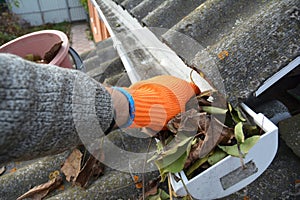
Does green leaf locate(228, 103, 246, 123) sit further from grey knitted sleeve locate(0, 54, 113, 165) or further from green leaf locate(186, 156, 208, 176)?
grey knitted sleeve locate(0, 54, 113, 165)

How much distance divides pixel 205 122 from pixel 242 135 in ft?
0.34

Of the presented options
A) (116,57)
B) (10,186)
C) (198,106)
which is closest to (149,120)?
(198,106)

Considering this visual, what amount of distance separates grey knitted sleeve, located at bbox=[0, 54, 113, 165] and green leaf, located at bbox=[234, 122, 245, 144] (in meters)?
0.35

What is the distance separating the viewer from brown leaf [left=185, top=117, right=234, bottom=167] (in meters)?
0.78

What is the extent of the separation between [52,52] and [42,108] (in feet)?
3.15

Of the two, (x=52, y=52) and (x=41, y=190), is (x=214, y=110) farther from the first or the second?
(x=52, y=52)

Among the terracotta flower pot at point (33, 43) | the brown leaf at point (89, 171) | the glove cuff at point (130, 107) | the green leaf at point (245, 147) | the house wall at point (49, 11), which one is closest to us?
the green leaf at point (245, 147)

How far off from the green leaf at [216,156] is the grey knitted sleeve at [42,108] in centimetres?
31

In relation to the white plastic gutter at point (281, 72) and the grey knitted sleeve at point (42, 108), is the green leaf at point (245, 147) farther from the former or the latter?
the grey knitted sleeve at point (42, 108)

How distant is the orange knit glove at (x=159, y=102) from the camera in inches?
35.3

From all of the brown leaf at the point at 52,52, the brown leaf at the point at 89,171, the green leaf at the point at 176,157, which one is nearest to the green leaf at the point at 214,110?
the green leaf at the point at 176,157

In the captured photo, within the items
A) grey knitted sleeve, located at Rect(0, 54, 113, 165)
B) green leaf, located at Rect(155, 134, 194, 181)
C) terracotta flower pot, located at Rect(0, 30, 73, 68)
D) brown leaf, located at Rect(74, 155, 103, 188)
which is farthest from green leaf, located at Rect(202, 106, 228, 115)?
terracotta flower pot, located at Rect(0, 30, 73, 68)

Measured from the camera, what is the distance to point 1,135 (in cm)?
52

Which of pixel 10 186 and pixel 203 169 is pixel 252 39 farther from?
pixel 10 186
